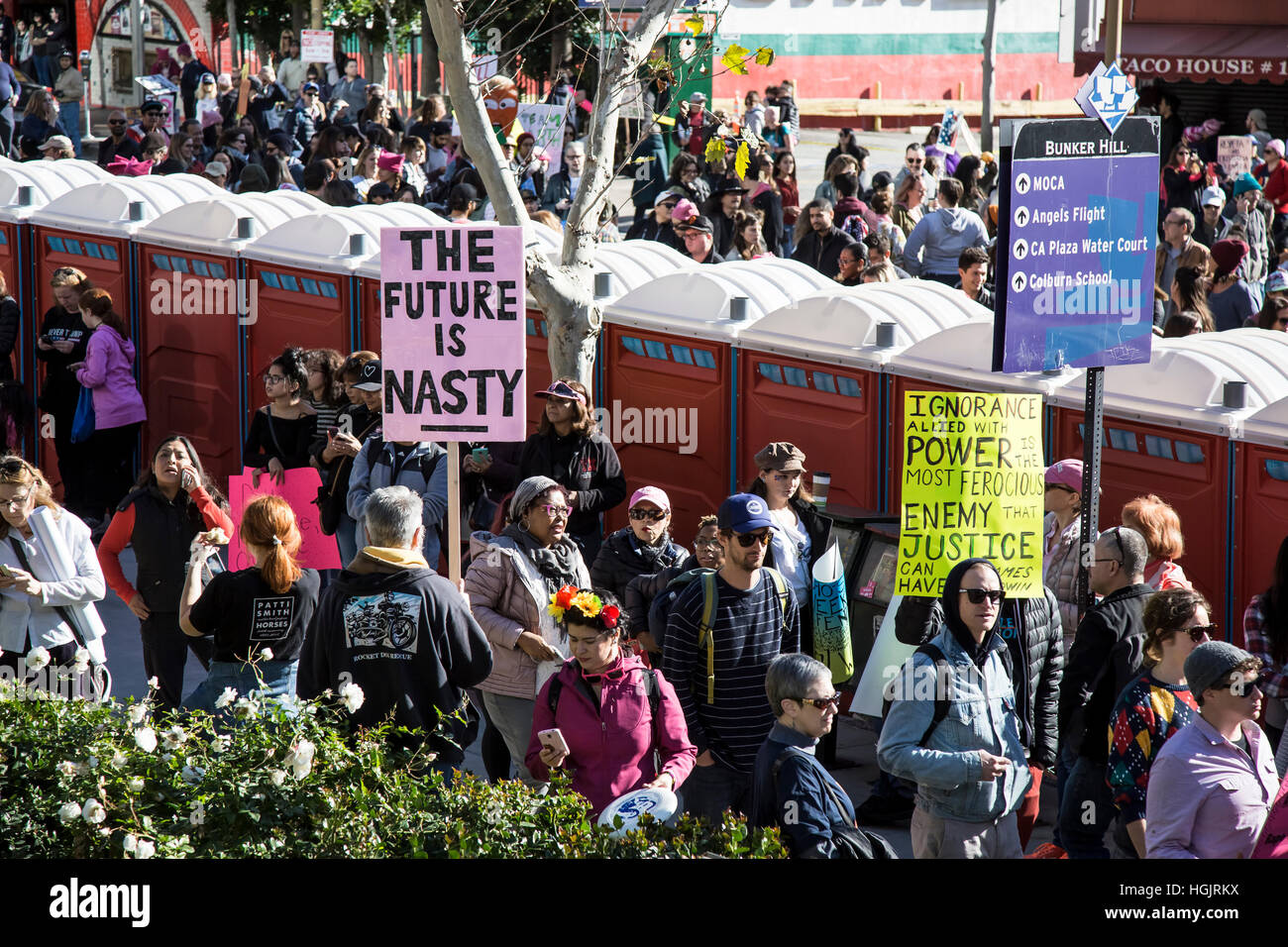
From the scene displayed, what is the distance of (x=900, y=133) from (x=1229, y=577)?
3246cm

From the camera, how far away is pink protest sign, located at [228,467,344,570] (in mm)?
8500

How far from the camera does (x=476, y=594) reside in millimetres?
6812

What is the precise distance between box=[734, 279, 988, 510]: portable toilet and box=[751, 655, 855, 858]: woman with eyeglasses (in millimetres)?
3623

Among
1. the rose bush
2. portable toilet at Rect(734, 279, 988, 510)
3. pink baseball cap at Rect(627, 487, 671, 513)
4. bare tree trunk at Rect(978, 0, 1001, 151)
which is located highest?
bare tree trunk at Rect(978, 0, 1001, 151)

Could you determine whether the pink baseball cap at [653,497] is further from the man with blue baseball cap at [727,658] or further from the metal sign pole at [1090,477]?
the metal sign pole at [1090,477]

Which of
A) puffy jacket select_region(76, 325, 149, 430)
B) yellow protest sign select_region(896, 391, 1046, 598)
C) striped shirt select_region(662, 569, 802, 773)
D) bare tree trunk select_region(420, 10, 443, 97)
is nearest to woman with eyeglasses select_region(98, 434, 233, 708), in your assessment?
striped shirt select_region(662, 569, 802, 773)

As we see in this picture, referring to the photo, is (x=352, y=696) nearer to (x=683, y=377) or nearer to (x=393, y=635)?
(x=393, y=635)

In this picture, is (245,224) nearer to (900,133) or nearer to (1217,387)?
(1217,387)

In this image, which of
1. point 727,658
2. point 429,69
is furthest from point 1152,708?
point 429,69

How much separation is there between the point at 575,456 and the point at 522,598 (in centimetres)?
163

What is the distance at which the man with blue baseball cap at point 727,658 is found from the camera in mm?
6184

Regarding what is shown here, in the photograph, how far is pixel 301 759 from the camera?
4.44m

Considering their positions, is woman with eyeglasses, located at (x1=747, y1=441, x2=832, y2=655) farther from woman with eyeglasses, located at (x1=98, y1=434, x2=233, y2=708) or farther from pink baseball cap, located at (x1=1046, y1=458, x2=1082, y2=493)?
woman with eyeglasses, located at (x1=98, y1=434, x2=233, y2=708)

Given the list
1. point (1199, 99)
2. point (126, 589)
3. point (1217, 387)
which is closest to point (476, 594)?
point (126, 589)
